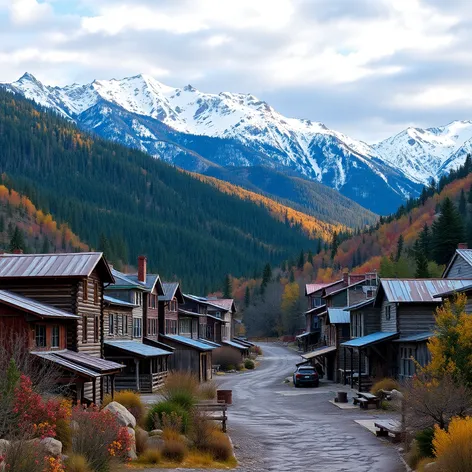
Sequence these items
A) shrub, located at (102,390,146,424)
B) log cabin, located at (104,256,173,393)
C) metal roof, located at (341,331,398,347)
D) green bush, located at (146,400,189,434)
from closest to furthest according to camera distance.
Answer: green bush, located at (146,400,189,434) < shrub, located at (102,390,146,424) < metal roof, located at (341,331,398,347) < log cabin, located at (104,256,173,393)

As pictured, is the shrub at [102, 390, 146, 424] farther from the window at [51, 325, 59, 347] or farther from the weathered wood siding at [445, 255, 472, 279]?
the weathered wood siding at [445, 255, 472, 279]

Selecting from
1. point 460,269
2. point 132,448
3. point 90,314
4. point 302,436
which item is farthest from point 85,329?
point 460,269

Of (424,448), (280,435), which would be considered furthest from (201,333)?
(424,448)

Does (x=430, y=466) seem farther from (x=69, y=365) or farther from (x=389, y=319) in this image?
(x=389, y=319)

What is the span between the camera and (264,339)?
17362 cm

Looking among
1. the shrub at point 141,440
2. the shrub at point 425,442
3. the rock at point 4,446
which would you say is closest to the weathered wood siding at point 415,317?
the shrub at point 425,442

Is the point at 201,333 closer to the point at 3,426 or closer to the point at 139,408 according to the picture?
the point at 139,408

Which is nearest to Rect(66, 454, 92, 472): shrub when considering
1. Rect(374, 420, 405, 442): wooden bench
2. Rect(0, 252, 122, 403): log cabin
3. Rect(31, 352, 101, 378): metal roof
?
Rect(31, 352, 101, 378): metal roof

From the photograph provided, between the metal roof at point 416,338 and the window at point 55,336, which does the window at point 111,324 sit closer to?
the window at point 55,336

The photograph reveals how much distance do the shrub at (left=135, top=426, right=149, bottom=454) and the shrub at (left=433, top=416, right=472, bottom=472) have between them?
1088 cm

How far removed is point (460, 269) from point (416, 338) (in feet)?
42.4

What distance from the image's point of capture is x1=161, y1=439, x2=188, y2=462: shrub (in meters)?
30.3

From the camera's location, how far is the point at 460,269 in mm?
64062

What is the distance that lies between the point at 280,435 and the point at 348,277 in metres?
51.9
